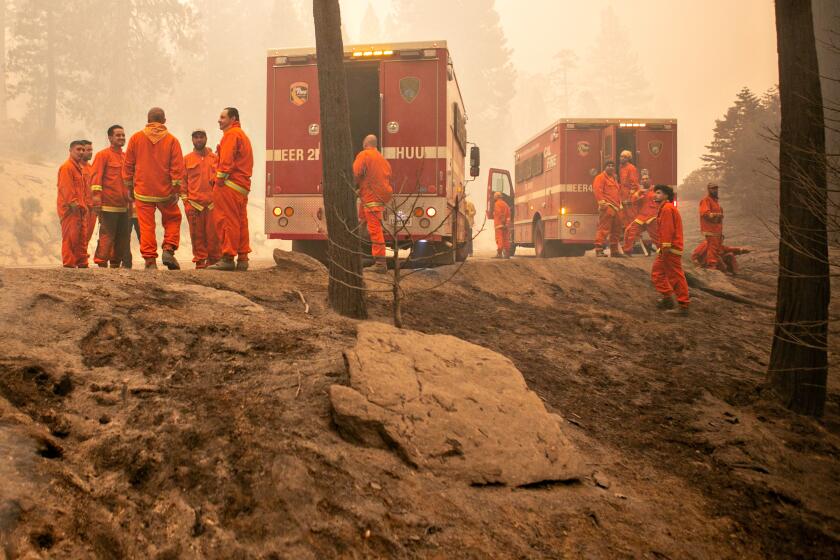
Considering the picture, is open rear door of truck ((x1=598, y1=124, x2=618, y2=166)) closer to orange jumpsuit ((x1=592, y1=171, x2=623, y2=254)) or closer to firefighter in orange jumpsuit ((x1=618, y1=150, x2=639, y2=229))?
firefighter in orange jumpsuit ((x1=618, y1=150, x2=639, y2=229))

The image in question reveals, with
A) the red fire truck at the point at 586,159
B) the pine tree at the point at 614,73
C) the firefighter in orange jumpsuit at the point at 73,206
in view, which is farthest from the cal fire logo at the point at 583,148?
the pine tree at the point at 614,73

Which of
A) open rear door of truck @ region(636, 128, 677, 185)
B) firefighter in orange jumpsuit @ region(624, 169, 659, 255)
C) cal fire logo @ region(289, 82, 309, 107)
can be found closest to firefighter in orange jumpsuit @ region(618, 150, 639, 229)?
firefighter in orange jumpsuit @ region(624, 169, 659, 255)

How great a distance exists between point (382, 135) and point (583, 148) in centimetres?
660

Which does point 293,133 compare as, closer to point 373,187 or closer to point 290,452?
point 373,187

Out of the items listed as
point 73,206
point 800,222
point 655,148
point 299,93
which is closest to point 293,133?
point 299,93

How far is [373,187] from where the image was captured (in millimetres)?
8453

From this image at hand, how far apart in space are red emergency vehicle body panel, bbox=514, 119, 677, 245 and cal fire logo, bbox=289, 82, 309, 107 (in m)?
7.02

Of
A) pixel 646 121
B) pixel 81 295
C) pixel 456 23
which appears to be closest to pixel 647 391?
pixel 81 295

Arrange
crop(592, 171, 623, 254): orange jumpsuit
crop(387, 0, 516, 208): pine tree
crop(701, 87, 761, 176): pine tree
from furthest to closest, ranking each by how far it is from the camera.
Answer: crop(387, 0, 516, 208): pine tree
crop(701, 87, 761, 176): pine tree
crop(592, 171, 623, 254): orange jumpsuit

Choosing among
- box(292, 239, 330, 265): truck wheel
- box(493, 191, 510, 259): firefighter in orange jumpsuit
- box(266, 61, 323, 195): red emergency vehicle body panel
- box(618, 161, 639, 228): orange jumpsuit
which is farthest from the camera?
box(493, 191, 510, 259): firefighter in orange jumpsuit

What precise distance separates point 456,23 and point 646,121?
45008mm

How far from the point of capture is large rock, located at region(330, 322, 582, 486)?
3750 millimetres

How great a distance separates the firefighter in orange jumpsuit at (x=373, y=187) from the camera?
841 cm

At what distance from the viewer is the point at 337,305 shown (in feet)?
20.7
